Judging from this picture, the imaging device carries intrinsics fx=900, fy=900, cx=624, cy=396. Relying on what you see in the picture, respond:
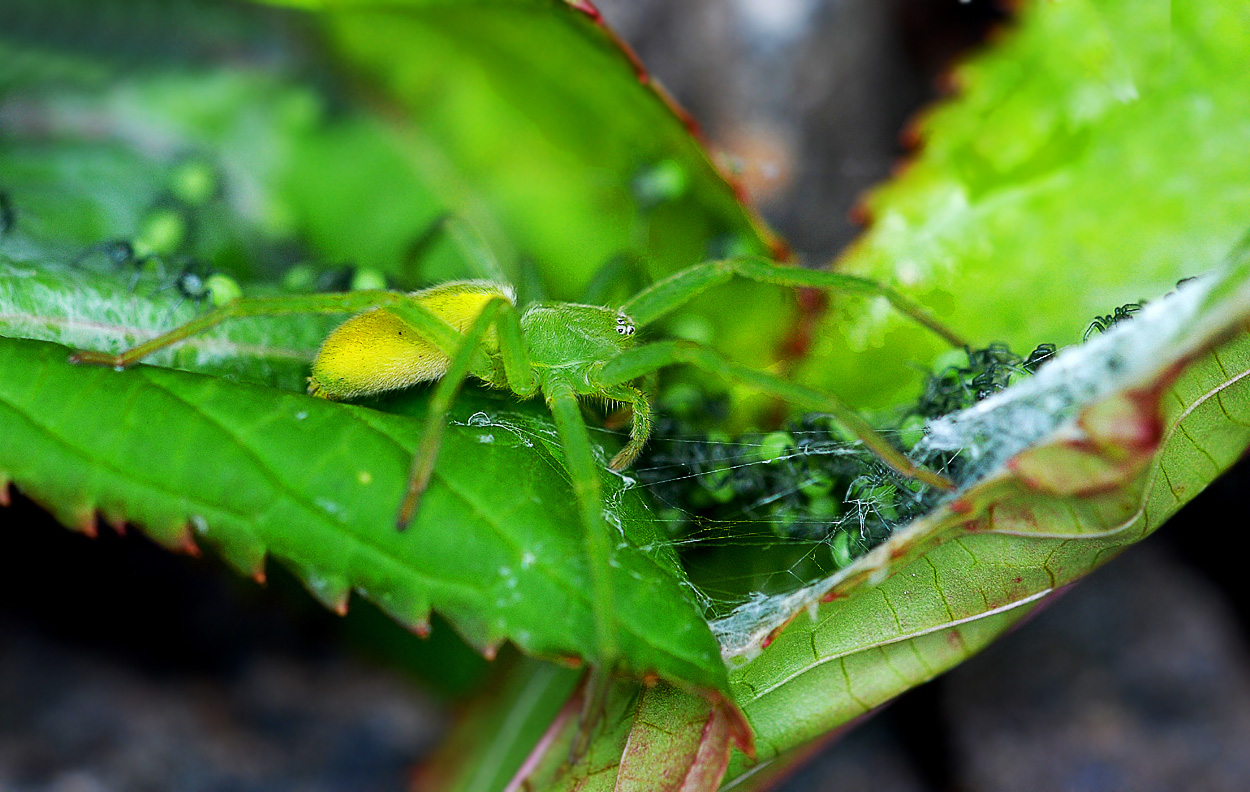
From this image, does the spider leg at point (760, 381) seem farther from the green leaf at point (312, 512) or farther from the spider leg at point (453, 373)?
the green leaf at point (312, 512)

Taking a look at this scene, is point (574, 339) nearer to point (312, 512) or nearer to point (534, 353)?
point (534, 353)

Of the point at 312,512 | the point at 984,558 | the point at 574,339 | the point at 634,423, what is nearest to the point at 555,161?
the point at 574,339

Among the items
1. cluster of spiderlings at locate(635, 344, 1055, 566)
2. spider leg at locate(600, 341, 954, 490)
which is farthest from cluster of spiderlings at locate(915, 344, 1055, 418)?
spider leg at locate(600, 341, 954, 490)

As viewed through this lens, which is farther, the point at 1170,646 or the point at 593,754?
the point at 1170,646

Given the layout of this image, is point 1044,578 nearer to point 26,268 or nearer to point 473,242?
point 473,242

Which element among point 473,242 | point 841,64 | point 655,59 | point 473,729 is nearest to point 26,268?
point 473,242

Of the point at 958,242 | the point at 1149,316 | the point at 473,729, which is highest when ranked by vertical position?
the point at 958,242
